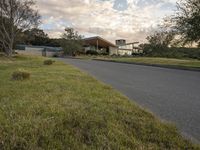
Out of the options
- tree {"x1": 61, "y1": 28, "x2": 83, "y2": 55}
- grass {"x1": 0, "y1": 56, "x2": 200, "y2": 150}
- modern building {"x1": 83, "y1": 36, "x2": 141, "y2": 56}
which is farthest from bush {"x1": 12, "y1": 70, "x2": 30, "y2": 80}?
modern building {"x1": 83, "y1": 36, "x2": 141, "y2": 56}

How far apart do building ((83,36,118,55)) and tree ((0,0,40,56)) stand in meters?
42.6

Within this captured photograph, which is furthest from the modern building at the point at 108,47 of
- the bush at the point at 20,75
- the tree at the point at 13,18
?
the bush at the point at 20,75

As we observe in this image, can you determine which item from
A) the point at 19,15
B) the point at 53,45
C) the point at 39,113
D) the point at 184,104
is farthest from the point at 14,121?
the point at 53,45

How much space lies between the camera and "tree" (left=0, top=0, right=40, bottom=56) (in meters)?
31.9

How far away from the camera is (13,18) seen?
108 feet

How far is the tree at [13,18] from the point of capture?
1257 inches

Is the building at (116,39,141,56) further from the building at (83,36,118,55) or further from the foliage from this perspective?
the foliage

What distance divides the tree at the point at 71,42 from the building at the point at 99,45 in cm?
1192

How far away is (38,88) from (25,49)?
7403 cm

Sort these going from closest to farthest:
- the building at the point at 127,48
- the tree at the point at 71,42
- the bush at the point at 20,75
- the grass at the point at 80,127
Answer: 1. the grass at the point at 80,127
2. the bush at the point at 20,75
3. the tree at the point at 71,42
4. the building at the point at 127,48

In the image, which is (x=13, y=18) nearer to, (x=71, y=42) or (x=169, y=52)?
(x=71, y=42)

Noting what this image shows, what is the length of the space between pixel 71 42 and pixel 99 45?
2460 cm

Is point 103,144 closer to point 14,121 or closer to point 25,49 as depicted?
point 14,121

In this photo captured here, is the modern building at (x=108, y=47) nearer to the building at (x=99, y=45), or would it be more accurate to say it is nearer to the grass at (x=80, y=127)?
the building at (x=99, y=45)
